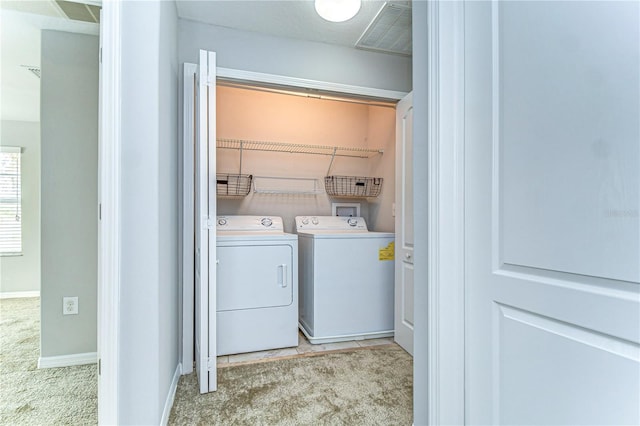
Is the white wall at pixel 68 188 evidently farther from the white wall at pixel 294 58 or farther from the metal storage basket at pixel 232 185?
the metal storage basket at pixel 232 185

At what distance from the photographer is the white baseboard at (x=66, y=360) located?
7.22 ft

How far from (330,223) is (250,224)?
2.65ft

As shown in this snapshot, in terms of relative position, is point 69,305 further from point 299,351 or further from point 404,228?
→ point 404,228

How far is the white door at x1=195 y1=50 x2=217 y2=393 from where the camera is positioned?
177 cm

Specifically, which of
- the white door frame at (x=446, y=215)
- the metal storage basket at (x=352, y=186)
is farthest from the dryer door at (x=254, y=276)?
the white door frame at (x=446, y=215)

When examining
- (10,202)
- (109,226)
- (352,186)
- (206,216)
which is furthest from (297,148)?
(10,202)

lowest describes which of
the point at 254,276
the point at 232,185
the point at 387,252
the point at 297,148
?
the point at 254,276

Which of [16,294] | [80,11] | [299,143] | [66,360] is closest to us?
[80,11]

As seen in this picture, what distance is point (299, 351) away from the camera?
246 centimetres

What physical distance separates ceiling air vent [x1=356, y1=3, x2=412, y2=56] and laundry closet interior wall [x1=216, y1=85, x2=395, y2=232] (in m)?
0.67

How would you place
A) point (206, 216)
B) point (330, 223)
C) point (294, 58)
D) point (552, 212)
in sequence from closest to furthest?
point (552, 212) → point (206, 216) → point (294, 58) → point (330, 223)

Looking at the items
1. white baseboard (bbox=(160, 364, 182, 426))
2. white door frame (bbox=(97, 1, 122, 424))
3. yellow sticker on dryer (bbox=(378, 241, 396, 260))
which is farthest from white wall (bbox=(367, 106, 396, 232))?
white door frame (bbox=(97, 1, 122, 424))

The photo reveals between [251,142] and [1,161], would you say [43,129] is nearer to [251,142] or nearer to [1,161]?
[251,142]

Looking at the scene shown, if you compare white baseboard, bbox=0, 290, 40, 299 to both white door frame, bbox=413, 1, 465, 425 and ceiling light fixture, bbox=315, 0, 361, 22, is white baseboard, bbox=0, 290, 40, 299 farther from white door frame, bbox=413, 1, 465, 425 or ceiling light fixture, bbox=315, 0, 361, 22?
white door frame, bbox=413, 1, 465, 425
